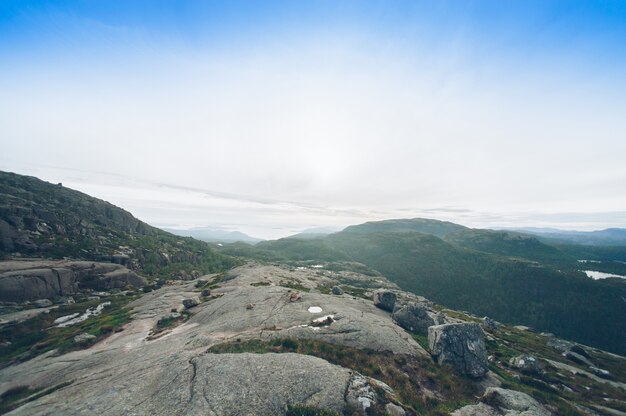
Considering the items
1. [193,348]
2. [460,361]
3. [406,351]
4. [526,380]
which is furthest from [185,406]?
[526,380]

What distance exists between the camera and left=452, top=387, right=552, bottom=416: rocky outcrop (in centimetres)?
2208

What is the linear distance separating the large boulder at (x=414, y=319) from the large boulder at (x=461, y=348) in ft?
21.7

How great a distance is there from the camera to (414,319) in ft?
132

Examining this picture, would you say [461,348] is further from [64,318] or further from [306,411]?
[64,318]

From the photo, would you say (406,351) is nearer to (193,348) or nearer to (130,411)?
(193,348)

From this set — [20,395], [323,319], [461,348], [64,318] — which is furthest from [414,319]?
[64,318]

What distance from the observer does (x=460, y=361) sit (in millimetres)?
29656

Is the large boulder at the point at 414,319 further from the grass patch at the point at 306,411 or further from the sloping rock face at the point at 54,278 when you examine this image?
the sloping rock face at the point at 54,278

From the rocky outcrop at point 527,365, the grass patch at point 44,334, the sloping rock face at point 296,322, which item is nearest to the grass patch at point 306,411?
the sloping rock face at point 296,322

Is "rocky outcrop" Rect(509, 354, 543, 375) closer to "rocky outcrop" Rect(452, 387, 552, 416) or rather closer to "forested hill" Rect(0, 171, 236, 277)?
"rocky outcrop" Rect(452, 387, 552, 416)

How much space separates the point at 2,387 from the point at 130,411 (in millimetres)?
22216

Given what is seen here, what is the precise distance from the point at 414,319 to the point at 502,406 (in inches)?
690

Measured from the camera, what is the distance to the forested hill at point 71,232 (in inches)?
2958

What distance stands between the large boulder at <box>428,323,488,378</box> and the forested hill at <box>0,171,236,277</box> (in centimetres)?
9849
